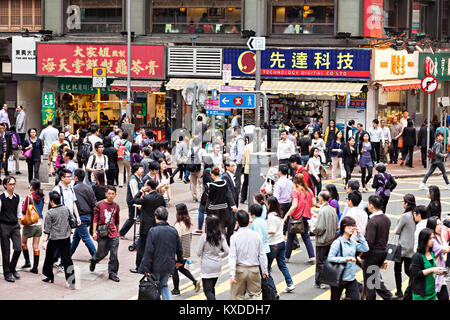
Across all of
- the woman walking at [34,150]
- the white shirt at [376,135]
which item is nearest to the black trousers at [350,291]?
the woman walking at [34,150]

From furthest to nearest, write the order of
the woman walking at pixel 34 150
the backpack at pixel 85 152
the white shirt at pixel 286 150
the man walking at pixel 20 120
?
the man walking at pixel 20 120 < the woman walking at pixel 34 150 < the white shirt at pixel 286 150 < the backpack at pixel 85 152

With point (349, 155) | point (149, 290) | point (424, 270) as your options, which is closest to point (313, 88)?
point (349, 155)

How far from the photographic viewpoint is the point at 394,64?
3120cm

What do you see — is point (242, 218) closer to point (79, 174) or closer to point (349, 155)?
point (79, 174)

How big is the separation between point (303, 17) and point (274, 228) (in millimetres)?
20761

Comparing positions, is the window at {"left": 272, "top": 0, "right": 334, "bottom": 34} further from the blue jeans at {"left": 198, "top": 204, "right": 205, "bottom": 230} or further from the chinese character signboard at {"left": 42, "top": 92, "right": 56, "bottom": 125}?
the blue jeans at {"left": 198, "top": 204, "right": 205, "bottom": 230}

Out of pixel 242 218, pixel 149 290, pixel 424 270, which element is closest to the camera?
pixel 424 270

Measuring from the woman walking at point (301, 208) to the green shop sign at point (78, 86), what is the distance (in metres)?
20.0

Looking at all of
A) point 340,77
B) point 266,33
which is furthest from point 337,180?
point 266,33

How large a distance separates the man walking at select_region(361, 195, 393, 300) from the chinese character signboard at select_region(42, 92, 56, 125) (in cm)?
2389

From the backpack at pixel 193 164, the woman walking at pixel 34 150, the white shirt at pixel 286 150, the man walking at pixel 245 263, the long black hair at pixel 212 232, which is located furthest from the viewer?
the woman walking at pixel 34 150

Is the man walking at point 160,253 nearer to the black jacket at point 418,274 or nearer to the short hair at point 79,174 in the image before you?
the black jacket at point 418,274

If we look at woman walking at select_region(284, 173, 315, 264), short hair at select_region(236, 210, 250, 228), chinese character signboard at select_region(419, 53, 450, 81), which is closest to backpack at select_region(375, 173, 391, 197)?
woman walking at select_region(284, 173, 315, 264)

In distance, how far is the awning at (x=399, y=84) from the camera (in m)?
30.4
